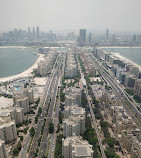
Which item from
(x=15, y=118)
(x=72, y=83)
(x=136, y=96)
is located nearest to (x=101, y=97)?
(x=136, y=96)

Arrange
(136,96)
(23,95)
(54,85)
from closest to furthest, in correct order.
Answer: (23,95), (136,96), (54,85)

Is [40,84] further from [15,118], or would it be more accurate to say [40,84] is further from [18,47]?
[18,47]

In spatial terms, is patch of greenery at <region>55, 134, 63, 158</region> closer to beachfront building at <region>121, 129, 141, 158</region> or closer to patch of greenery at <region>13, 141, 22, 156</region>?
patch of greenery at <region>13, 141, 22, 156</region>

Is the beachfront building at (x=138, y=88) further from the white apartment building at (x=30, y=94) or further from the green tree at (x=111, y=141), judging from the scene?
the white apartment building at (x=30, y=94)

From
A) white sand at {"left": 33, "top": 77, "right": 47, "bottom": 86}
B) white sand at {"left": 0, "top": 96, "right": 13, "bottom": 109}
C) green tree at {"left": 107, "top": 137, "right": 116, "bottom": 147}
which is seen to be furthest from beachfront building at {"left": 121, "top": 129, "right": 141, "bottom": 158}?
white sand at {"left": 33, "top": 77, "right": 47, "bottom": 86}

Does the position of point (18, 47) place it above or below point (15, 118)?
above

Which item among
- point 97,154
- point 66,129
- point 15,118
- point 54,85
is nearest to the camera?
point 97,154

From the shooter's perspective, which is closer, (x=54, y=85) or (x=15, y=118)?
(x=15, y=118)
